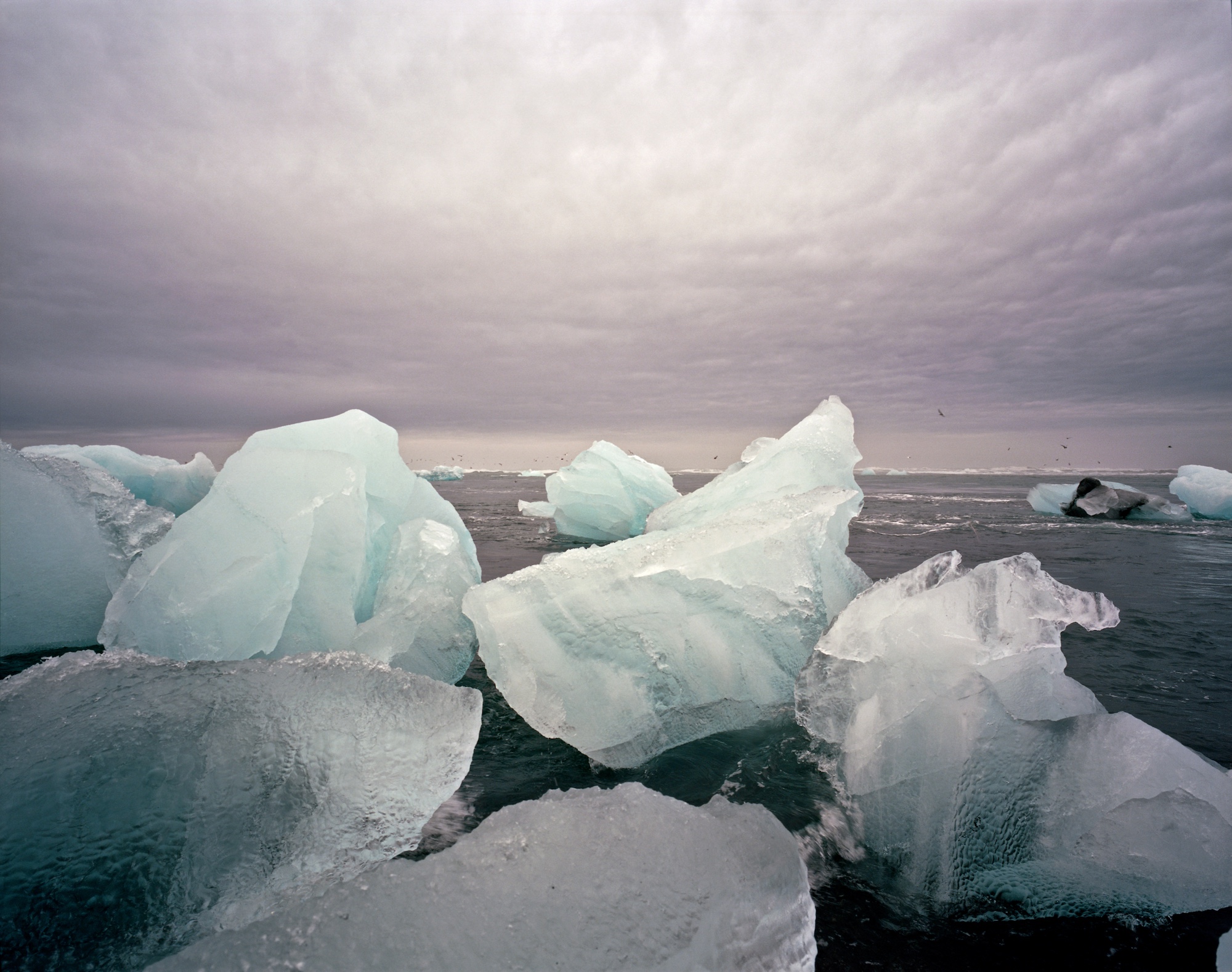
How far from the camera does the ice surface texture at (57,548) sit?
4.11 m

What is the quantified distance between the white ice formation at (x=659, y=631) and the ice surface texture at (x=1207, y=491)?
70.4 feet

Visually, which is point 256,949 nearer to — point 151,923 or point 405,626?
point 151,923

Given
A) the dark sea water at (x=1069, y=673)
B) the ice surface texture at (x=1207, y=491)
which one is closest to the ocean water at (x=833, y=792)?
the dark sea water at (x=1069, y=673)

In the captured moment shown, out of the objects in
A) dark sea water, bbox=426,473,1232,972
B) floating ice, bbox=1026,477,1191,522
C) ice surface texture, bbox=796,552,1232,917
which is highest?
ice surface texture, bbox=796,552,1232,917

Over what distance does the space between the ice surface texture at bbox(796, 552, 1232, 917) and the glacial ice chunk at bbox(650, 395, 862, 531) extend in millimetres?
2938

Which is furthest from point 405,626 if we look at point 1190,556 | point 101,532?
point 1190,556

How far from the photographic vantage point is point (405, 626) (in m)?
3.97

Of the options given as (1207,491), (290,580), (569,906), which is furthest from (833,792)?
(1207,491)

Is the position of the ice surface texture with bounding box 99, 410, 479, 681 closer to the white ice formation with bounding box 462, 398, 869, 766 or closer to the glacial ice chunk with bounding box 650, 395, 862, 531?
the white ice formation with bounding box 462, 398, 869, 766

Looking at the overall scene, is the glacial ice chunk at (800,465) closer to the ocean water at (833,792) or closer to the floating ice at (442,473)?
the ocean water at (833,792)

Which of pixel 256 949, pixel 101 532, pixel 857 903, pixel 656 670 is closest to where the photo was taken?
pixel 256 949

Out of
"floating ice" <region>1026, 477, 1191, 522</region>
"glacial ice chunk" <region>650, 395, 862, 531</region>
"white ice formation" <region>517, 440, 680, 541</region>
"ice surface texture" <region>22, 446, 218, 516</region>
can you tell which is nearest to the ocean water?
"glacial ice chunk" <region>650, 395, 862, 531</region>

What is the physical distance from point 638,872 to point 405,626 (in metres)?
2.84

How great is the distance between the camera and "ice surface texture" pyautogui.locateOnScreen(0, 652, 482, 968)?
1.59 meters
